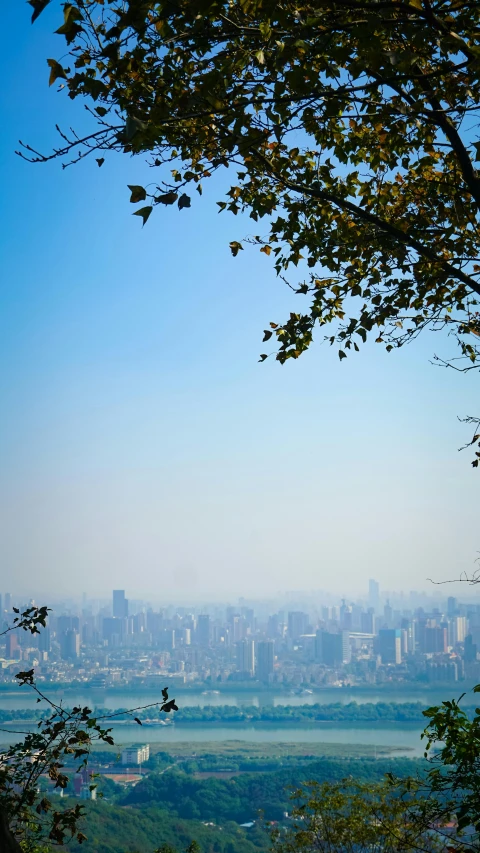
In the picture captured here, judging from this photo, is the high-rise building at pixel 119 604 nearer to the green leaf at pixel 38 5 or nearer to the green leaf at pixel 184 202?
the green leaf at pixel 184 202

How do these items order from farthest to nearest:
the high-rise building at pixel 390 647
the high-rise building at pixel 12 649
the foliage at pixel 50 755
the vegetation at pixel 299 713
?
1. the high-rise building at pixel 390 647
2. the vegetation at pixel 299 713
3. the high-rise building at pixel 12 649
4. the foliage at pixel 50 755

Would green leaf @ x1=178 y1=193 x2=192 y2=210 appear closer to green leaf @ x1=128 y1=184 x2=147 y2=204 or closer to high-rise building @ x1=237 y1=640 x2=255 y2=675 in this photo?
green leaf @ x1=128 y1=184 x2=147 y2=204

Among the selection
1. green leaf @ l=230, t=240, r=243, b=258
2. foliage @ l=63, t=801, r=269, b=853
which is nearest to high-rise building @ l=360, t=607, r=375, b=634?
foliage @ l=63, t=801, r=269, b=853

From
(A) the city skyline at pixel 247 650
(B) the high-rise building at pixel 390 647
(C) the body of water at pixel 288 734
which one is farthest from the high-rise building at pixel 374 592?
(C) the body of water at pixel 288 734

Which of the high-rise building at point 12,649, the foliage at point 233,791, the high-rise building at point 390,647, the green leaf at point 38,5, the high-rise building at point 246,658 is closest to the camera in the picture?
the green leaf at point 38,5

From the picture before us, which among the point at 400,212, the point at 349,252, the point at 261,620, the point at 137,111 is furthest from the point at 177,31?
the point at 261,620

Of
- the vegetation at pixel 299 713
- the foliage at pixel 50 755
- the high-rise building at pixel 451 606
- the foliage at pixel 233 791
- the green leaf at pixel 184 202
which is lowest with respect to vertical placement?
the vegetation at pixel 299 713

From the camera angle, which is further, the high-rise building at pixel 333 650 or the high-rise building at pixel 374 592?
the high-rise building at pixel 374 592
